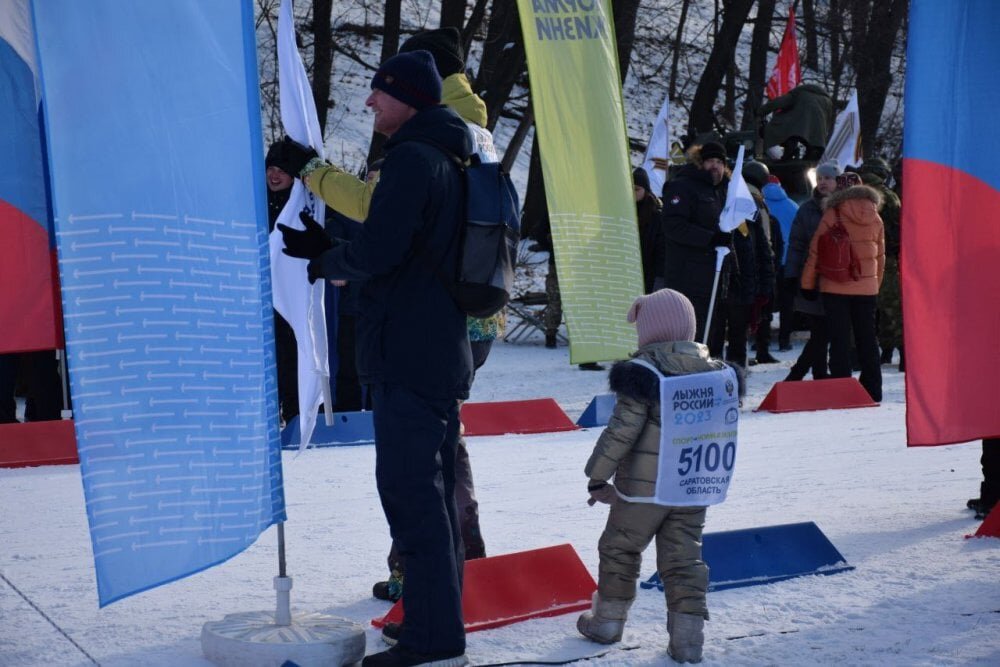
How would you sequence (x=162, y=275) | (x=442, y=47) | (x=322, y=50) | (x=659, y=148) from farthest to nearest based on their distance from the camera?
(x=659, y=148)
(x=322, y=50)
(x=442, y=47)
(x=162, y=275)

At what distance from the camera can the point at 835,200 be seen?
11.3m

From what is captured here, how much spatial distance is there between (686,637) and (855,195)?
7062 mm

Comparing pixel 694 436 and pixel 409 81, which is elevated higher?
pixel 409 81

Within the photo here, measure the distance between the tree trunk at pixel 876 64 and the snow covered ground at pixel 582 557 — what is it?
1729 cm

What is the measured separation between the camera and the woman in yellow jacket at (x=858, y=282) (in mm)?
11164

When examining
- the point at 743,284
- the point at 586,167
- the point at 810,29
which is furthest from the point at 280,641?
the point at 810,29

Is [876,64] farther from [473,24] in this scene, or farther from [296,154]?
[296,154]

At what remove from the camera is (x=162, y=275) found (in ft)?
13.7

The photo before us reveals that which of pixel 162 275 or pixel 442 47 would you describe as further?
pixel 442 47

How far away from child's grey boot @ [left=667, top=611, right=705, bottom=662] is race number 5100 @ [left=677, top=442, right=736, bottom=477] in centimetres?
44

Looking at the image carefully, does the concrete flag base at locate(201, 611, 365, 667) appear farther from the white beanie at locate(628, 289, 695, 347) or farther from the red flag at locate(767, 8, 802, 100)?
the red flag at locate(767, 8, 802, 100)

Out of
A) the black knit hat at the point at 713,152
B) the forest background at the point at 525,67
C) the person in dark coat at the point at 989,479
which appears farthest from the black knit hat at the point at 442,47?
the forest background at the point at 525,67

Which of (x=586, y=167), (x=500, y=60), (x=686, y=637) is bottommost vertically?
(x=686, y=637)

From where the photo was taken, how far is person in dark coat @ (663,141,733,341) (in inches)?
436
